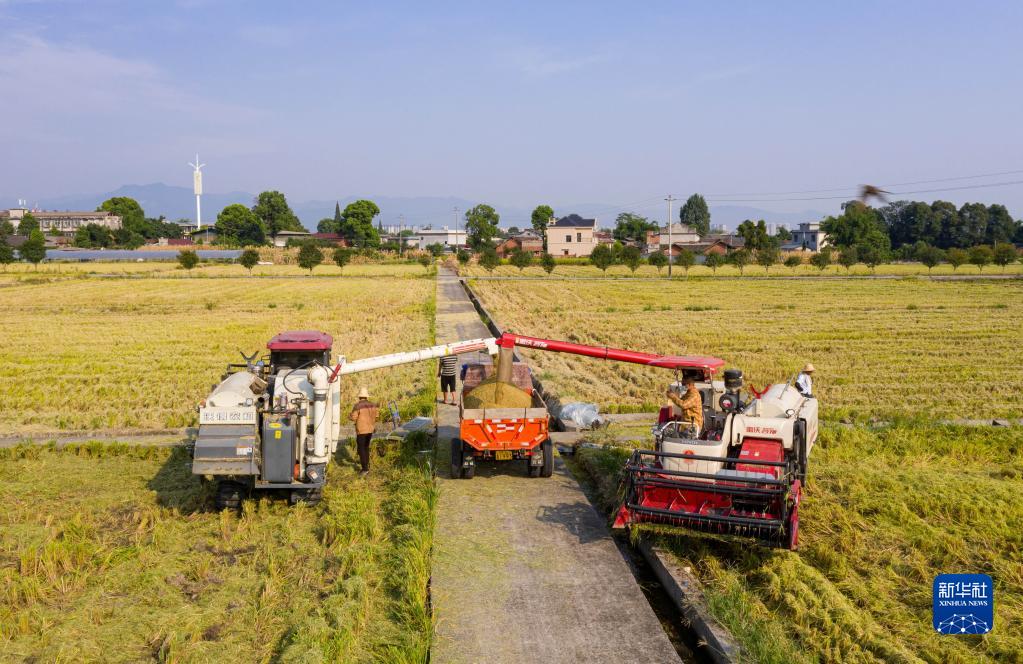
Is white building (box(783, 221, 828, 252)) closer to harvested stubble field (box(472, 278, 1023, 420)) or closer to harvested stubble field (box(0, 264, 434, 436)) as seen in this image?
harvested stubble field (box(472, 278, 1023, 420))

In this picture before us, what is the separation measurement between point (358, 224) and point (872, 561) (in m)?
151

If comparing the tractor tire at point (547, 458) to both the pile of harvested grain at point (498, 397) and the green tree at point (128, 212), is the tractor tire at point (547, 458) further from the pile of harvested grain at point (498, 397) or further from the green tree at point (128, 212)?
the green tree at point (128, 212)

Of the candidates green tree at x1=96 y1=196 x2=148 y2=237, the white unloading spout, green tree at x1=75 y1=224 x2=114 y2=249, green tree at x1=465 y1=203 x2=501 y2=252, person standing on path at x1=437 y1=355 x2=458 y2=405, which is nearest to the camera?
the white unloading spout

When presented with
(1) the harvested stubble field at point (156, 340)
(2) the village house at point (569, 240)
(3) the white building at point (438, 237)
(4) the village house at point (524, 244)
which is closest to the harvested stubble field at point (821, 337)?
(1) the harvested stubble field at point (156, 340)

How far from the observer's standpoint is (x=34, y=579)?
8.76m

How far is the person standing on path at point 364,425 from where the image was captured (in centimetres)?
1294

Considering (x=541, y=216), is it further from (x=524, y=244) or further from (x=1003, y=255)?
(x=1003, y=255)

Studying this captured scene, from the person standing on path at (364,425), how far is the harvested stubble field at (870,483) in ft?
11.8

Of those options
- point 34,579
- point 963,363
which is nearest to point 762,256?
point 963,363

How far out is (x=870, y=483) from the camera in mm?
11641

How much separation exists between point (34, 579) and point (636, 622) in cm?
648

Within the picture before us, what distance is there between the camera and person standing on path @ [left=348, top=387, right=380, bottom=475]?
12938mm

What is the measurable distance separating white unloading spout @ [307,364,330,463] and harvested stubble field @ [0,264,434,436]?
19.5ft

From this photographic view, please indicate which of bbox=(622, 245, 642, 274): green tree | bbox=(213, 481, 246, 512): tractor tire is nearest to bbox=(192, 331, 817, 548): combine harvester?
bbox=(213, 481, 246, 512): tractor tire
